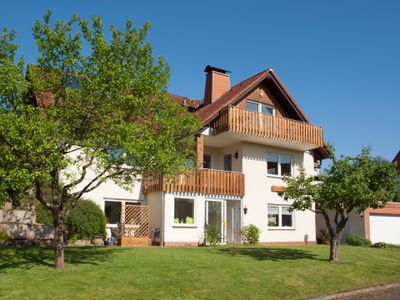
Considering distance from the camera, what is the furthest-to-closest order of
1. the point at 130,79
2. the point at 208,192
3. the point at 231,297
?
the point at 208,192
the point at 130,79
the point at 231,297

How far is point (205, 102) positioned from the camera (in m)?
29.9

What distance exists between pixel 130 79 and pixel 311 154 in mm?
18962

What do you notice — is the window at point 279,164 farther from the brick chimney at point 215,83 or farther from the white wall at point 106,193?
the white wall at point 106,193

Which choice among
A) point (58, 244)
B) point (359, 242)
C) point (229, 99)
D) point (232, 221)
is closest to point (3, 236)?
point (58, 244)

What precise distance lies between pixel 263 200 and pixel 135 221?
7757 millimetres

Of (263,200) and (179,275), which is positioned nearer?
(179,275)

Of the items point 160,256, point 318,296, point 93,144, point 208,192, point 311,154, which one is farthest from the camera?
point 311,154

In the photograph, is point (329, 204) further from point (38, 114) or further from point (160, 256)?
point (38, 114)

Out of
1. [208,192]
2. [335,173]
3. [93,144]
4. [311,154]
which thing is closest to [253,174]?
[208,192]

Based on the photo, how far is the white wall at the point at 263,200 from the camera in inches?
993

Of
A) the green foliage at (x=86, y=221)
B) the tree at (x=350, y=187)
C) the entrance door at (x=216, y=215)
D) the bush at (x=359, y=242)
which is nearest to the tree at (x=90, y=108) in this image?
the tree at (x=350, y=187)

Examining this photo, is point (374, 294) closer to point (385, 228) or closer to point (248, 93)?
point (248, 93)

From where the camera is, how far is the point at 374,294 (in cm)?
1170

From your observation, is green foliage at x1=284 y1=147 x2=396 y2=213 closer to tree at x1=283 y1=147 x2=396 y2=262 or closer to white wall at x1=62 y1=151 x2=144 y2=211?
tree at x1=283 y1=147 x2=396 y2=262
